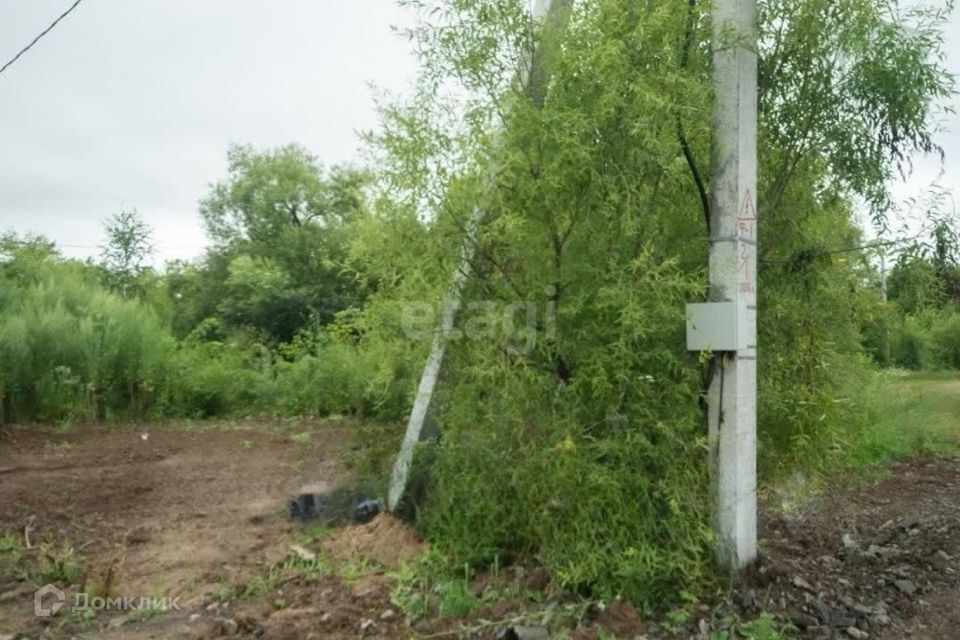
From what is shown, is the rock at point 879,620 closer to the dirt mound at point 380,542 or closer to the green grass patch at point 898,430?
the dirt mound at point 380,542

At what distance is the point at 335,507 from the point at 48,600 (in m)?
1.76

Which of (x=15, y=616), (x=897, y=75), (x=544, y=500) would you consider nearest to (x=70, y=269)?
(x=15, y=616)

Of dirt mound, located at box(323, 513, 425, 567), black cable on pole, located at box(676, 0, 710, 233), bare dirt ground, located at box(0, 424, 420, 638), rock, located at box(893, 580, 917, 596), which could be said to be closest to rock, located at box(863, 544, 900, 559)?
rock, located at box(893, 580, 917, 596)

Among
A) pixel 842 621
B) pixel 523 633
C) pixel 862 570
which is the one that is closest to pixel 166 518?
pixel 523 633

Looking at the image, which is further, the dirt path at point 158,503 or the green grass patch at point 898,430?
the green grass patch at point 898,430

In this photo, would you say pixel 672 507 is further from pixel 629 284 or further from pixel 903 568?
pixel 903 568

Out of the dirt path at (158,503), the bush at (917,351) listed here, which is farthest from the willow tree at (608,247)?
the bush at (917,351)

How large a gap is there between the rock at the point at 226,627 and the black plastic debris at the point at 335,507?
161 centimetres

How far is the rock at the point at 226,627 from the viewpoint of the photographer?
144 inches

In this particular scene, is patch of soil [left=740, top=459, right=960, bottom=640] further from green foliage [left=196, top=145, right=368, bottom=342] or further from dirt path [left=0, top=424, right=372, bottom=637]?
green foliage [left=196, top=145, right=368, bottom=342]

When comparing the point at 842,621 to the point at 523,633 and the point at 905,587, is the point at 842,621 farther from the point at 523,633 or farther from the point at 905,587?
the point at 523,633

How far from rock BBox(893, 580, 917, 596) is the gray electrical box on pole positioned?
2.84 ft

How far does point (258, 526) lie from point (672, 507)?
9.63 feet

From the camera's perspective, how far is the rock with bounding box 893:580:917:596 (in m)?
4.20
